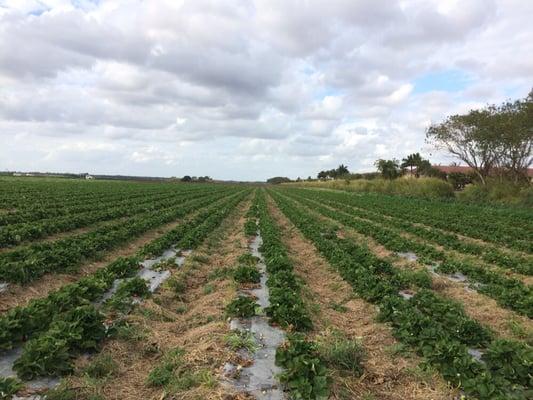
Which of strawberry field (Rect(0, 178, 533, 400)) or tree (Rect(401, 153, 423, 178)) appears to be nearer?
strawberry field (Rect(0, 178, 533, 400))

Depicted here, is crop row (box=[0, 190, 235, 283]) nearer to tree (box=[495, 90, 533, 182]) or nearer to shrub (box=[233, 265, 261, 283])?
shrub (box=[233, 265, 261, 283])

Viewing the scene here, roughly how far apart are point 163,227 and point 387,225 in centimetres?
1032

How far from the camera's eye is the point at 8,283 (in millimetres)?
Answer: 8305

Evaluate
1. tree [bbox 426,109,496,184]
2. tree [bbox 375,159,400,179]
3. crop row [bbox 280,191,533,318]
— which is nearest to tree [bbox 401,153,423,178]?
tree [bbox 375,159,400,179]

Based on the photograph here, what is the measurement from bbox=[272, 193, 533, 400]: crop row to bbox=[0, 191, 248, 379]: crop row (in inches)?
165

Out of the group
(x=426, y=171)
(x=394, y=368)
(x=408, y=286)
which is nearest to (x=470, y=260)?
(x=408, y=286)

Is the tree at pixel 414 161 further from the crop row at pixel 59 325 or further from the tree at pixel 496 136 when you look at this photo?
the crop row at pixel 59 325

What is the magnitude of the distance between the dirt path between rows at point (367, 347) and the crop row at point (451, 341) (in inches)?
7.7

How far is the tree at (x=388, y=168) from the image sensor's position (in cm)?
7569

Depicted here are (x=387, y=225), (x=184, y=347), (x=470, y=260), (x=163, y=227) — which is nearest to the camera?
(x=184, y=347)

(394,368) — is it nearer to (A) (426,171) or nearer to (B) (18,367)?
(B) (18,367)

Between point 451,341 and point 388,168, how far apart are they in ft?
242

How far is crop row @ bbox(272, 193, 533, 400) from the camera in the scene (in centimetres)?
467

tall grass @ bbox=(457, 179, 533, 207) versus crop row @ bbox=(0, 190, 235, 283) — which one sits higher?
tall grass @ bbox=(457, 179, 533, 207)
